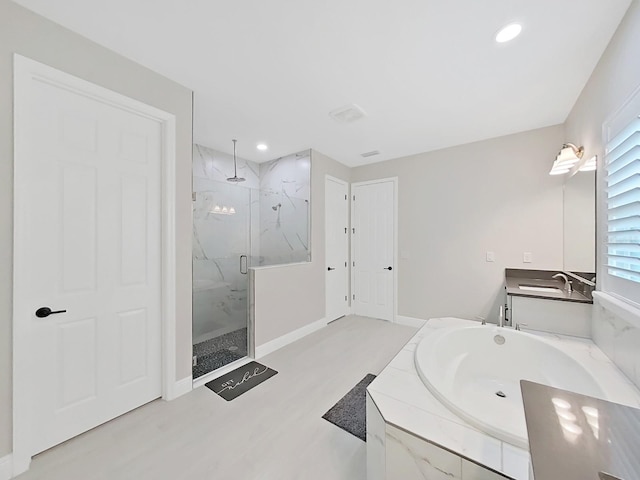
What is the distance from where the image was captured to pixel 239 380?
239cm

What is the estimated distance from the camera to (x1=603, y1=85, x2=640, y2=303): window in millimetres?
1295

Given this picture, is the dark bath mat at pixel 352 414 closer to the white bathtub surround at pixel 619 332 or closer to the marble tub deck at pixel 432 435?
the marble tub deck at pixel 432 435

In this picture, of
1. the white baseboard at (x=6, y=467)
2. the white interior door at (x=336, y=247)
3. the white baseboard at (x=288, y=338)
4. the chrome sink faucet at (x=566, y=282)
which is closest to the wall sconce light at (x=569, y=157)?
the chrome sink faucet at (x=566, y=282)

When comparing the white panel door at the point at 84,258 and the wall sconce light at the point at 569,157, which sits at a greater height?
the wall sconce light at the point at 569,157

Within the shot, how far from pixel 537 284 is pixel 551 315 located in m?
0.74

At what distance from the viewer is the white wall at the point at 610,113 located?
1.36 metres

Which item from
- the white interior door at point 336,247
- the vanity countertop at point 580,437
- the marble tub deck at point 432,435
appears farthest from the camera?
the white interior door at point 336,247

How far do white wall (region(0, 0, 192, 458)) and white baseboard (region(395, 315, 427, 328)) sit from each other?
9.41 feet

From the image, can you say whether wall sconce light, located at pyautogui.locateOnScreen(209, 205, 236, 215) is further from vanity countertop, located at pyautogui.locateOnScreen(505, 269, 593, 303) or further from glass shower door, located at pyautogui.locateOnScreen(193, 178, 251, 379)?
vanity countertop, located at pyautogui.locateOnScreen(505, 269, 593, 303)

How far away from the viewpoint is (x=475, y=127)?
290cm

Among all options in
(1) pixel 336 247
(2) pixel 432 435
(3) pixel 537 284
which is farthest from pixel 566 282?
(1) pixel 336 247

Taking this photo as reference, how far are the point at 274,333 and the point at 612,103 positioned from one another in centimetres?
339

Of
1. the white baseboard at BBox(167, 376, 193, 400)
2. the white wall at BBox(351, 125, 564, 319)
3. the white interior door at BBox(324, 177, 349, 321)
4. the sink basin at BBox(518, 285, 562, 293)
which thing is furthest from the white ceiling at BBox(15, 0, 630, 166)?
the white baseboard at BBox(167, 376, 193, 400)

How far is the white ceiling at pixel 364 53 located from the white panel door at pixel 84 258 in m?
0.55
